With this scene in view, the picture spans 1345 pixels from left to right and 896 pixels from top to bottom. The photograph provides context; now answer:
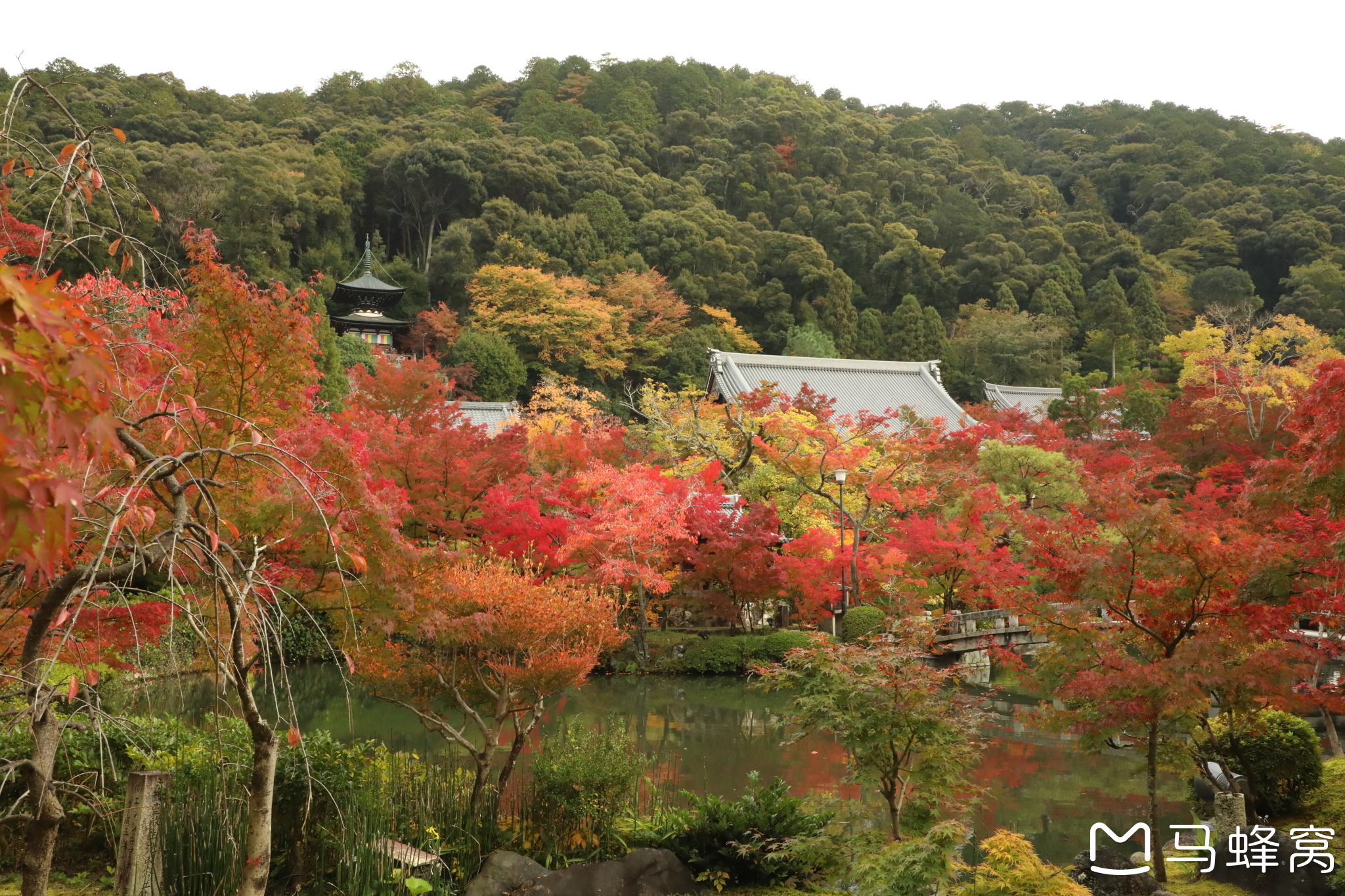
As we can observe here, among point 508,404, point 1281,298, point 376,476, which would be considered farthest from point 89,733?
point 1281,298

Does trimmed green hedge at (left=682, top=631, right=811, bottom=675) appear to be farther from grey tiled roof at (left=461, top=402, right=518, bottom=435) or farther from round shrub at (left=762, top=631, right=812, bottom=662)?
grey tiled roof at (left=461, top=402, right=518, bottom=435)

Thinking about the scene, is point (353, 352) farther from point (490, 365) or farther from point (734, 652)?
point (734, 652)

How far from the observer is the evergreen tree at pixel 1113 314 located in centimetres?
3138

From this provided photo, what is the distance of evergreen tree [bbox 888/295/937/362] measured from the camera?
3152cm

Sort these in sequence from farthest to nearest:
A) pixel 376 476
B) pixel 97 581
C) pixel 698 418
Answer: pixel 698 418
pixel 376 476
pixel 97 581

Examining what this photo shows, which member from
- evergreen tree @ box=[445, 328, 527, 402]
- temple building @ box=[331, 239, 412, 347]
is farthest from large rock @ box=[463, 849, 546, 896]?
temple building @ box=[331, 239, 412, 347]

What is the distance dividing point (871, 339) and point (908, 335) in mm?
1267

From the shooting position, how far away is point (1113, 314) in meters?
31.8

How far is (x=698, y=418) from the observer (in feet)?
57.0

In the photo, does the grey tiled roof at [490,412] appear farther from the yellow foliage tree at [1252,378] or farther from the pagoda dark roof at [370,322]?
the yellow foliage tree at [1252,378]

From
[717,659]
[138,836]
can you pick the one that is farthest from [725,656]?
[138,836]

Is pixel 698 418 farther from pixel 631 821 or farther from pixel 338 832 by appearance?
pixel 338 832

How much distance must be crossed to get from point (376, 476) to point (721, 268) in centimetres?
2372

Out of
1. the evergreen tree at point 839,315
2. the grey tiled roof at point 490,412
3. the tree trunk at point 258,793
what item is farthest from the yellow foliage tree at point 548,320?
the tree trunk at point 258,793
